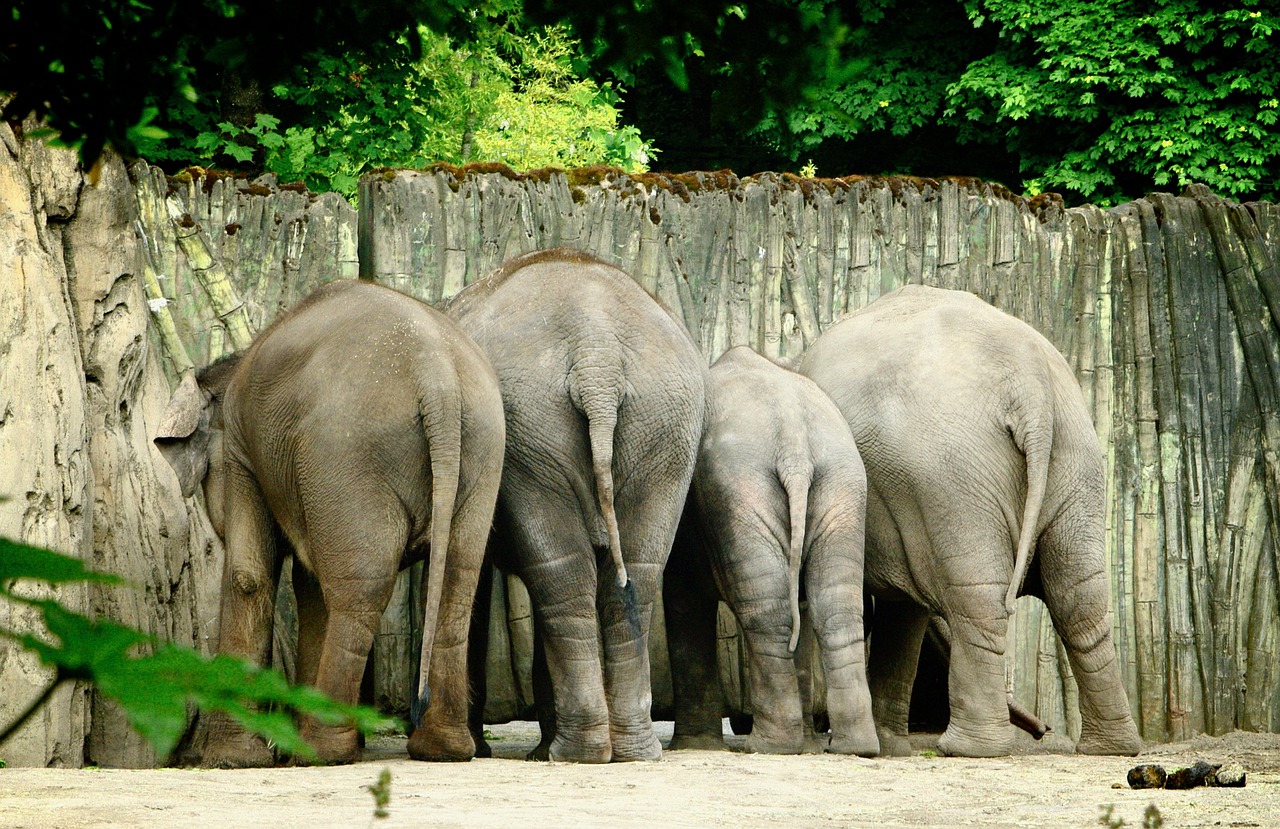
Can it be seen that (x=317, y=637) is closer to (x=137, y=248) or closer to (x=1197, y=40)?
(x=137, y=248)

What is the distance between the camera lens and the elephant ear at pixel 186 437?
Answer: 6828mm

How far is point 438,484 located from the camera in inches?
239

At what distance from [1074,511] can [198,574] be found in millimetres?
4212

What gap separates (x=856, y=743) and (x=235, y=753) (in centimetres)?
270

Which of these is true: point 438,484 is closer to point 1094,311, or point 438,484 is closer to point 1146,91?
point 1094,311

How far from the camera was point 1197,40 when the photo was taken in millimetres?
17859

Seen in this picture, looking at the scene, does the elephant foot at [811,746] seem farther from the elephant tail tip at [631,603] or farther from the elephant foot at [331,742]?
the elephant foot at [331,742]

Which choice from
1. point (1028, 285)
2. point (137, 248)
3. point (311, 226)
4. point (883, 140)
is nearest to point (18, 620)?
point (137, 248)

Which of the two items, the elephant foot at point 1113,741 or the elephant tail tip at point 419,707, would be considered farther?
the elephant foot at point 1113,741

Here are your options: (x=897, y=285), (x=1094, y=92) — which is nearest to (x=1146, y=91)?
(x=1094, y=92)

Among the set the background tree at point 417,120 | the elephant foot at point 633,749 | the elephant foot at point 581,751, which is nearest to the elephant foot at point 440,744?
the elephant foot at point 581,751

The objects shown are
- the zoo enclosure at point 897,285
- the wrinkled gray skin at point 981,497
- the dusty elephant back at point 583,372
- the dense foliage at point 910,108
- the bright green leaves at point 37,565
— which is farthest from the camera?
the dense foliage at point 910,108

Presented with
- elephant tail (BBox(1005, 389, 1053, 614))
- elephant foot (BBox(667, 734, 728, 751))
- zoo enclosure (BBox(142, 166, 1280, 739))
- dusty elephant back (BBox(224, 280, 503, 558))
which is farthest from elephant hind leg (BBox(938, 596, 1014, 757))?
dusty elephant back (BBox(224, 280, 503, 558))

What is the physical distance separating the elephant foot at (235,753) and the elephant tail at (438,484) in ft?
2.27
